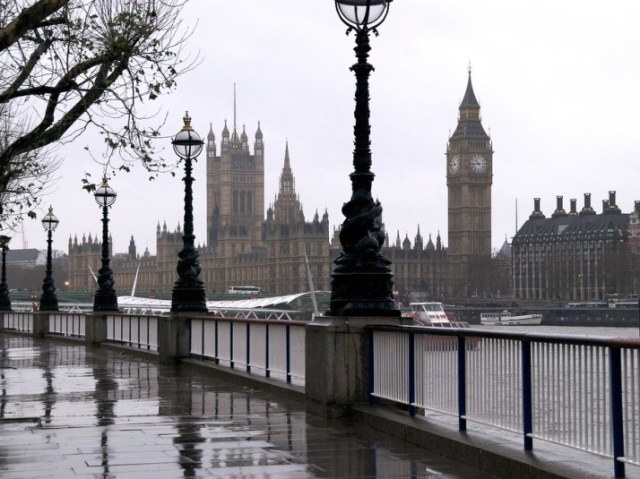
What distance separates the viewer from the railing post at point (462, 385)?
9.37 m

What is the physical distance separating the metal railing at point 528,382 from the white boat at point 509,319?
396 feet

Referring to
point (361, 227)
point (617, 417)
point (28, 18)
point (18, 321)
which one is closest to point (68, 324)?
point (18, 321)

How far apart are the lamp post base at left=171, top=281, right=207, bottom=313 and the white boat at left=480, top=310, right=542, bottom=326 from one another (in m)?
110

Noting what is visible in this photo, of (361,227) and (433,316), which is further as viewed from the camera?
(433,316)

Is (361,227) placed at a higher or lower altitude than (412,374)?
higher

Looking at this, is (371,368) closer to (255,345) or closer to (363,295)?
(363,295)

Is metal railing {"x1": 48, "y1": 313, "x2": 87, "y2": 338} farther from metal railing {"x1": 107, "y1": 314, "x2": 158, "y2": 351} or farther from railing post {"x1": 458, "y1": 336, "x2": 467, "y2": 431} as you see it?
railing post {"x1": 458, "y1": 336, "x2": 467, "y2": 431}

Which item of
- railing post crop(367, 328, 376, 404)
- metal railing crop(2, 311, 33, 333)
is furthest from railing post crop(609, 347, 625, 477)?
metal railing crop(2, 311, 33, 333)

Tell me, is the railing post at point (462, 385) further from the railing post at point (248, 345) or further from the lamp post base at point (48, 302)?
the lamp post base at point (48, 302)

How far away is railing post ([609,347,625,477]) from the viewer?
6.91m

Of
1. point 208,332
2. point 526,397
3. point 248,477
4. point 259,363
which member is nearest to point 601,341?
point 526,397

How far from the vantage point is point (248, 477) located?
329 inches

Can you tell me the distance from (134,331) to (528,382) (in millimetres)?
19650

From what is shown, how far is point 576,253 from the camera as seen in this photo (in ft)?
592
